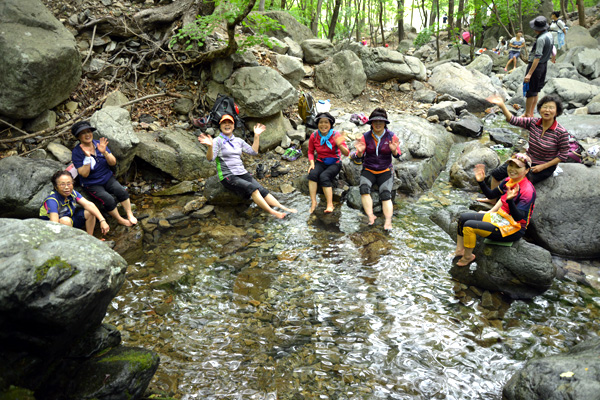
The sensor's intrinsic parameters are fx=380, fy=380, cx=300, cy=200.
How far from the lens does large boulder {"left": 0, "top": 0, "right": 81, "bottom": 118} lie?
290 inches

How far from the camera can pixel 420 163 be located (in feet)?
30.1

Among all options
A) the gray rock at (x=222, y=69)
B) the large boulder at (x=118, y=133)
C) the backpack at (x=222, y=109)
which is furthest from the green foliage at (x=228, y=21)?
the large boulder at (x=118, y=133)

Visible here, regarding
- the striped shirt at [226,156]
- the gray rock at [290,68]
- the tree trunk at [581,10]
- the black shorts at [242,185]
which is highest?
the tree trunk at [581,10]

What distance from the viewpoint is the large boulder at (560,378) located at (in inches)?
125

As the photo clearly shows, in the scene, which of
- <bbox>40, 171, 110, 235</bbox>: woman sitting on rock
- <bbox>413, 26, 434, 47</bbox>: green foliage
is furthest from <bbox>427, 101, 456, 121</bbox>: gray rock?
<bbox>413, 26, 434, 47</bbox>: green foliage

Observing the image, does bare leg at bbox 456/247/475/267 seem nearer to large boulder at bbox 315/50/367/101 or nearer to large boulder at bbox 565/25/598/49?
large boulder at bbox 315/50/367/101

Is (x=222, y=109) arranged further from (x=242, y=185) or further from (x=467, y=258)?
(x=467, y=258)

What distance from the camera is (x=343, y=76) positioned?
14.3 metres

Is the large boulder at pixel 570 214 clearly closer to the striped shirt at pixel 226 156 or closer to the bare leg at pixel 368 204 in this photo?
the bare leg at pixel 368 204

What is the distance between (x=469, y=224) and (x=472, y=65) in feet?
51.7

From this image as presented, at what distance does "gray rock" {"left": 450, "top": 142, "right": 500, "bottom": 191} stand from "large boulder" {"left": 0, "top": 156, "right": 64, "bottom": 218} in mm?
8377

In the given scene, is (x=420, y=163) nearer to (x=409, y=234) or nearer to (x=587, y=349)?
(x=409, y=234)

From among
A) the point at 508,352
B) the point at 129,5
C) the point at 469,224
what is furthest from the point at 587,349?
the point at 129,5

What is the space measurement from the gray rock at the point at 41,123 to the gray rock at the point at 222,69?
4.22 m
